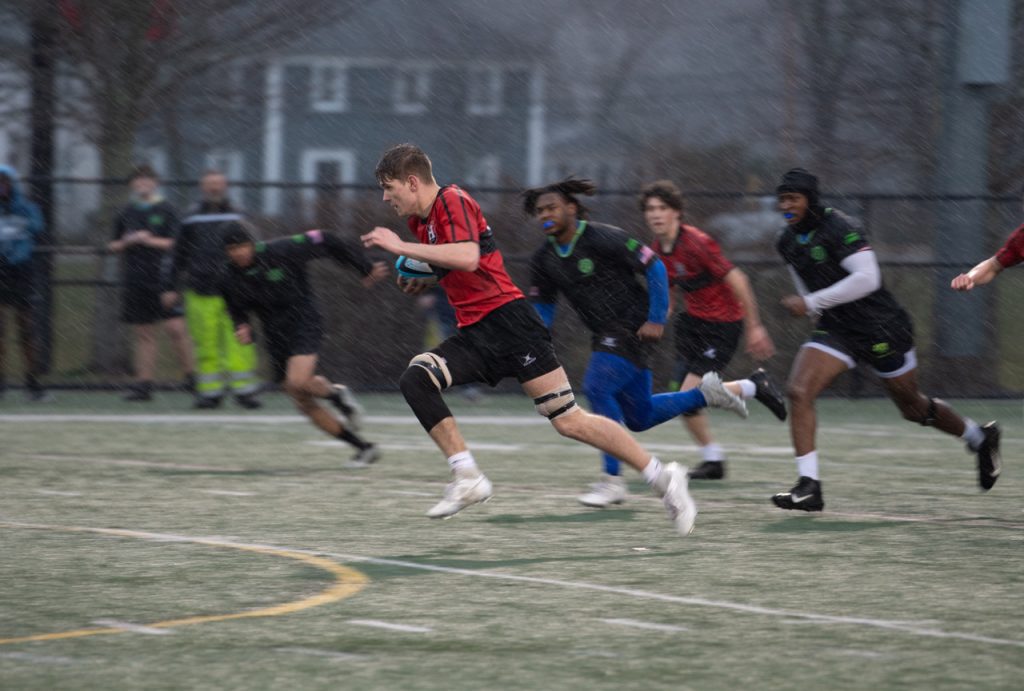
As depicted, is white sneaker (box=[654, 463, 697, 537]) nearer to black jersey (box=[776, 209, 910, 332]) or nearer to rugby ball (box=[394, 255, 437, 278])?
rugby ball (box=[394, 255, 437, 278])

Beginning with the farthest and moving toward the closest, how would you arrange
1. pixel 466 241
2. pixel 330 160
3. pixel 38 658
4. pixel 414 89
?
pixel 330 160 < pixel 414 89 < pixel 466 241 < pixel 38 658

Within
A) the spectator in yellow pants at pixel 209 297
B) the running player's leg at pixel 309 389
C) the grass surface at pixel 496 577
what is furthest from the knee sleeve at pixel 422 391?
the spectator in yellow pants at pixel 209 297

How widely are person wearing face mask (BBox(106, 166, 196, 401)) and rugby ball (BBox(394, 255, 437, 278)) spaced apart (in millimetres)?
8293

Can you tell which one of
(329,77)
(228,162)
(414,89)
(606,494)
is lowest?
(606,494)

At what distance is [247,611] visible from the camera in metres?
6.18

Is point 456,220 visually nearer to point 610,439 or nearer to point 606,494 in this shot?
point 610,439

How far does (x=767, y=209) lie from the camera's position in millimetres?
20344

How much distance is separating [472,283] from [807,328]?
11.3m

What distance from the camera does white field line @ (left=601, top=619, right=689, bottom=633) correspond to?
5859 mm

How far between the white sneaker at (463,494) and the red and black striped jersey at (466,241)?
2.36ft

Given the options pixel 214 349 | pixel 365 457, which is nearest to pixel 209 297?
pixel 214 349

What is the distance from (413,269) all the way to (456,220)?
1.74ft

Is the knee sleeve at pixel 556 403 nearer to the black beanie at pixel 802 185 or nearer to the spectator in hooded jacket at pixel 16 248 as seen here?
the black beanie at pixel 802 185

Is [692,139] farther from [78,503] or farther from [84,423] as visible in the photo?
[78,503]
